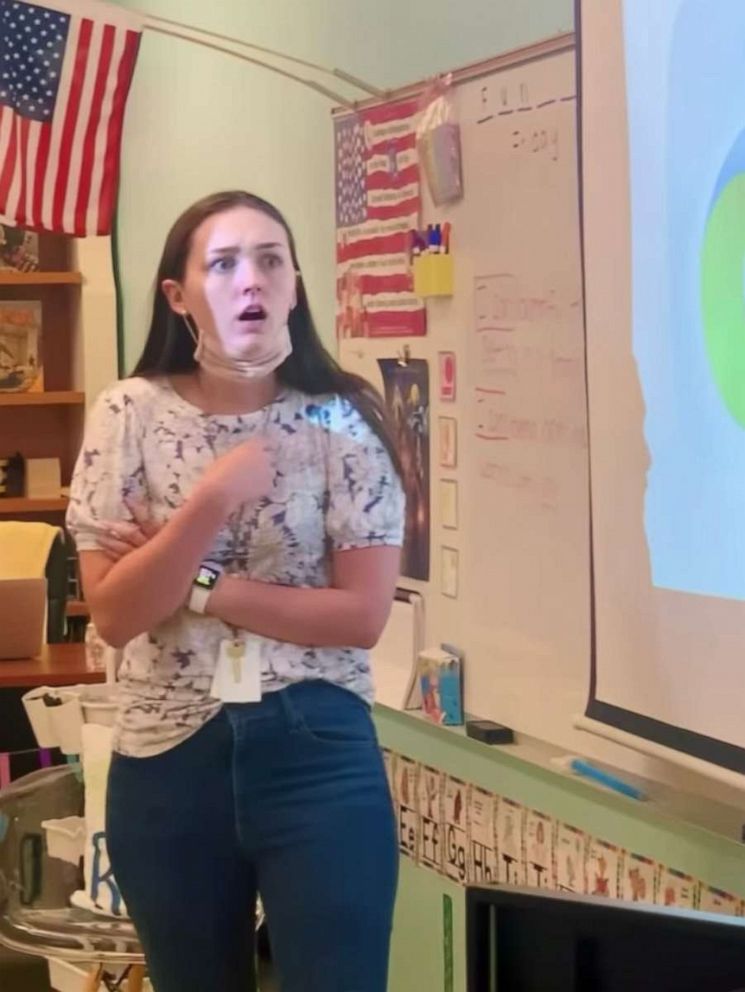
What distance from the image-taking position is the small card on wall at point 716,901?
1.73 m

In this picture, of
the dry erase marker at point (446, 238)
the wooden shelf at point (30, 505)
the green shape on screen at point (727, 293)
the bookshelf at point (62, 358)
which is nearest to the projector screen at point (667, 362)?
the green shape on screen at point (727, 293)

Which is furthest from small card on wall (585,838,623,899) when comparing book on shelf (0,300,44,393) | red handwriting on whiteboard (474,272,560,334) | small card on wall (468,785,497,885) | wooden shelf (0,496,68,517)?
book on shelf (0,300,44,393)

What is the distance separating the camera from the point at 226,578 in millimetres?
1556

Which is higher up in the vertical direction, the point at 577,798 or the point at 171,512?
the point at 171,512

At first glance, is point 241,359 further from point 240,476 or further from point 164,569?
point 164,569

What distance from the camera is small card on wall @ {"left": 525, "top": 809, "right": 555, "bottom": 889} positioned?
2.09m

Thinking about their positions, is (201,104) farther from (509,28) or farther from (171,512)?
(171,512)

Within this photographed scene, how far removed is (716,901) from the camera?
1765mm

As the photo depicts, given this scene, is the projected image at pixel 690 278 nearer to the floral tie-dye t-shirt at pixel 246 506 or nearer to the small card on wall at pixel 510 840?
the floral tie-dye t-shirt at pixel 246 506

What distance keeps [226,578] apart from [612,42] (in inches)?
31.7

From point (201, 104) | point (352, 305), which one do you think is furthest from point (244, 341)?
point (201, 104)

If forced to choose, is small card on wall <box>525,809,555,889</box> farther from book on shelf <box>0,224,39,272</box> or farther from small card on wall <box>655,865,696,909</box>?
book on shelf <box>0,224,39,272</box>

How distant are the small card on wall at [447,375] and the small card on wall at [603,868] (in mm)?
718

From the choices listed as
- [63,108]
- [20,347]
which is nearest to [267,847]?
[63,108]
